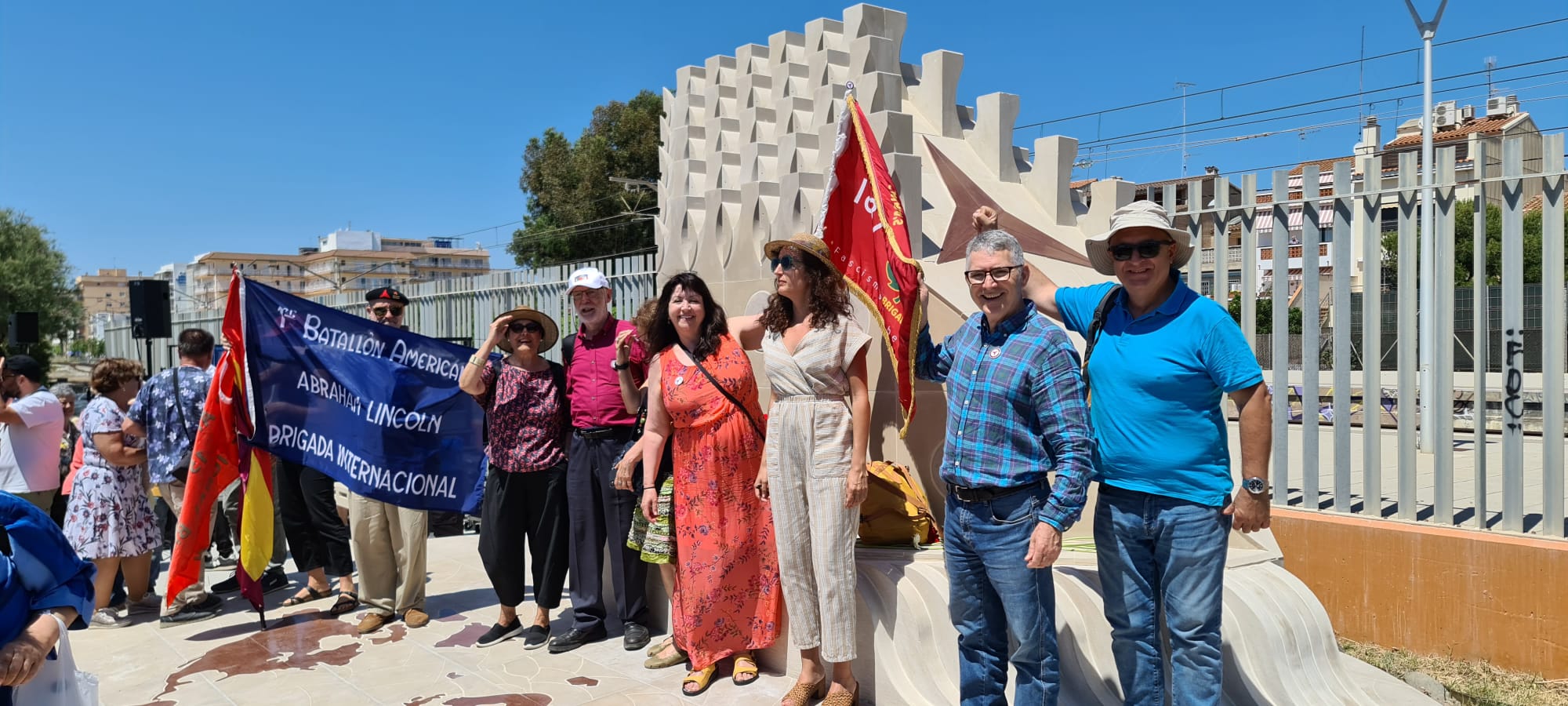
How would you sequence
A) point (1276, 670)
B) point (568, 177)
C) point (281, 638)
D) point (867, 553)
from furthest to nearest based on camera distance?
point (568, 177) → point (281, 638) → point (867, 553) → point (1276, 670)

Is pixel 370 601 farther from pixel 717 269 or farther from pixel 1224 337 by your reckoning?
pixel 1224 337

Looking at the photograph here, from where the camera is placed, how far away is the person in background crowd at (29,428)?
6180 millimetres

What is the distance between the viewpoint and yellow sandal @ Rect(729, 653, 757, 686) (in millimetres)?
4445

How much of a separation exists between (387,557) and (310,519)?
0.86m

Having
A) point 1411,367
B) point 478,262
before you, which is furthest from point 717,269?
point 478,262

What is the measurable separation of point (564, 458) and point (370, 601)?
156 cm

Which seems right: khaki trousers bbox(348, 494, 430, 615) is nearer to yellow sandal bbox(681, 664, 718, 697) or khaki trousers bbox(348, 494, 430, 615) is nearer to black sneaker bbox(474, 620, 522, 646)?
black sneaker bbox(474, 620, 522, 646)

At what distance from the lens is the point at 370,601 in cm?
566

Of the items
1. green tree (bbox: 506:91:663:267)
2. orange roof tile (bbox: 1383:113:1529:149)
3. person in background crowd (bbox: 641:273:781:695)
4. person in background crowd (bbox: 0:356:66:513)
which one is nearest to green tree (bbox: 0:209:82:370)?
green tree (bbox: 506:91:663:267)

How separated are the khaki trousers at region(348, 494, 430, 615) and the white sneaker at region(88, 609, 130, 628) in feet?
5.38

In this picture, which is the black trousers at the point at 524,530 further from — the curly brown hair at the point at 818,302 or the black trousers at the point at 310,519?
the curly brown hair at the point at 818,302

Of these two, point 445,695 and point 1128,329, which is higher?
point 1128,329

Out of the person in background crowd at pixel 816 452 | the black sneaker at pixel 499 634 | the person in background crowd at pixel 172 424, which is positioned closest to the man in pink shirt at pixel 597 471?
the black sneaker at pixel 499 634

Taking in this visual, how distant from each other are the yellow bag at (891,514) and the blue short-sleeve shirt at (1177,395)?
1.39 metres
